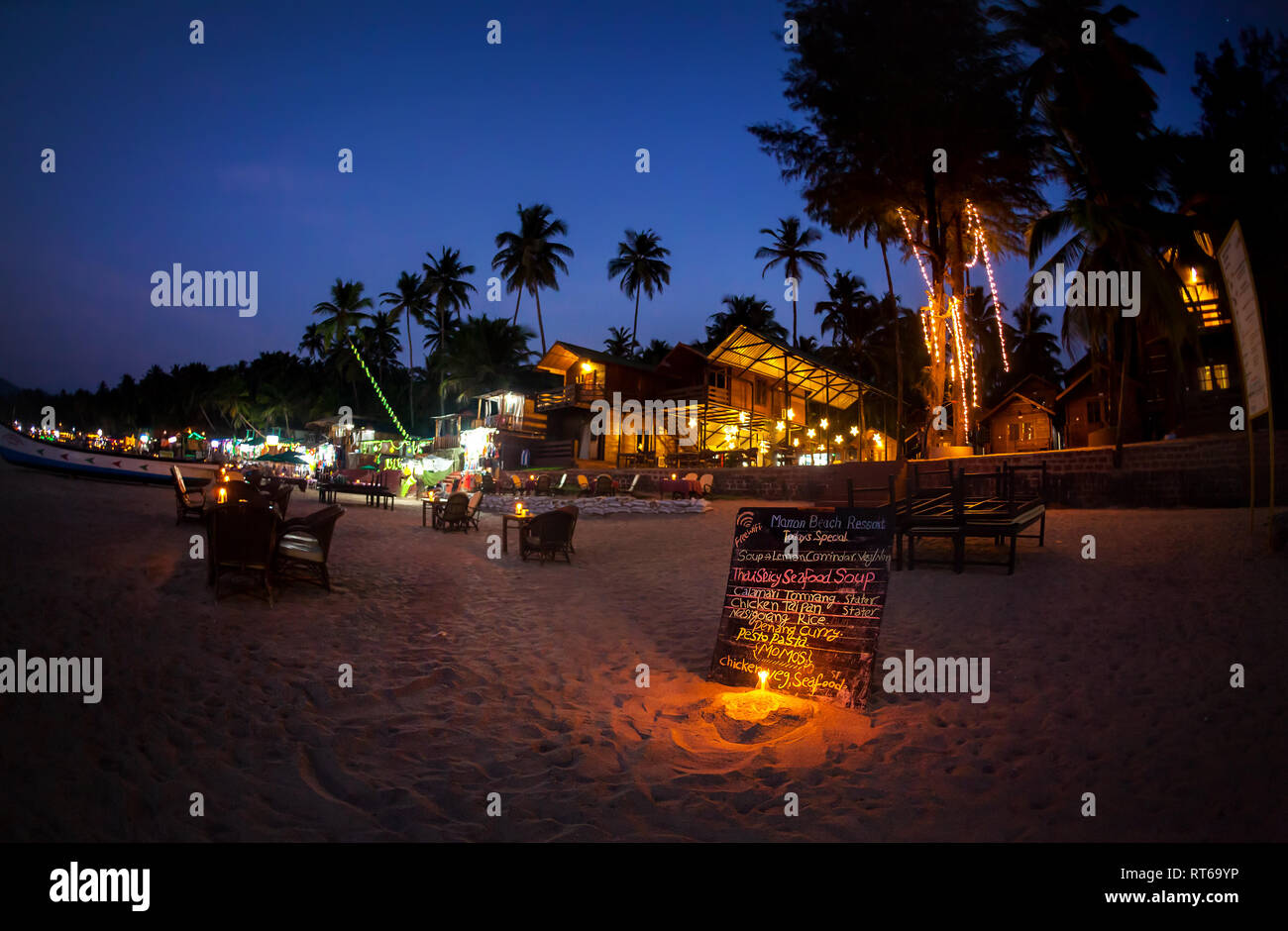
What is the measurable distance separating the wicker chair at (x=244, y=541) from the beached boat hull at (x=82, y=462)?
21.7 m

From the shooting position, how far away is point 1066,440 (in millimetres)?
31484

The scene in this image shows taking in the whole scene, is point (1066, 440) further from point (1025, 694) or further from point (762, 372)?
point (1025, 694)

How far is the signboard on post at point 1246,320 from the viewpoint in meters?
7.34

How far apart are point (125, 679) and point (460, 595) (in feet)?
13.6

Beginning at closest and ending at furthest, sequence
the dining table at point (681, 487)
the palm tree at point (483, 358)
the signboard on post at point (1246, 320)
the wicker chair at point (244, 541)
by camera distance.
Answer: the wicker chair at point (244, 541), the signboard on post at point (1246, 320), the dining table at point (681, 487), the palm tree at point (483, 358)

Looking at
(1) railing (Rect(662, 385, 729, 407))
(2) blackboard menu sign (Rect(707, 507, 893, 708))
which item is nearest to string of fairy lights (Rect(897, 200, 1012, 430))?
(1) railing (Rect(662, 385, 729, 407))

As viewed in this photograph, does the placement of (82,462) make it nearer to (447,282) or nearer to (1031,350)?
(447,282)

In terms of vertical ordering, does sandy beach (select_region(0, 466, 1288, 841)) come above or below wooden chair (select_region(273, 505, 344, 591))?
below

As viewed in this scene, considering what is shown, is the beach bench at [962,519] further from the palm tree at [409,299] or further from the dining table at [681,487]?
the palm tree at [409,299]

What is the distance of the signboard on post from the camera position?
734cm

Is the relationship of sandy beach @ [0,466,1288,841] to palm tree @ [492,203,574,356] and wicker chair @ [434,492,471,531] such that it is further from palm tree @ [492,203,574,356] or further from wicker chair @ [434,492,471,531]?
palm tree @ [492,203,574,356]

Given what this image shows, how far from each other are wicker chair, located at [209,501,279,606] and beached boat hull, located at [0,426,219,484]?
21731 millimetres

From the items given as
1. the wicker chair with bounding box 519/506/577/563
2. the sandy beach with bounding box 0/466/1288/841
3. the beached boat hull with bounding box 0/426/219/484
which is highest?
the beached boat hull with bounding box 0/426/219/484

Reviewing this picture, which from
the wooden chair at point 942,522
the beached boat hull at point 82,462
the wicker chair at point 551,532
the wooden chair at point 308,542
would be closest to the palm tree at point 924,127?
A: the wooden chair at point 942,522
